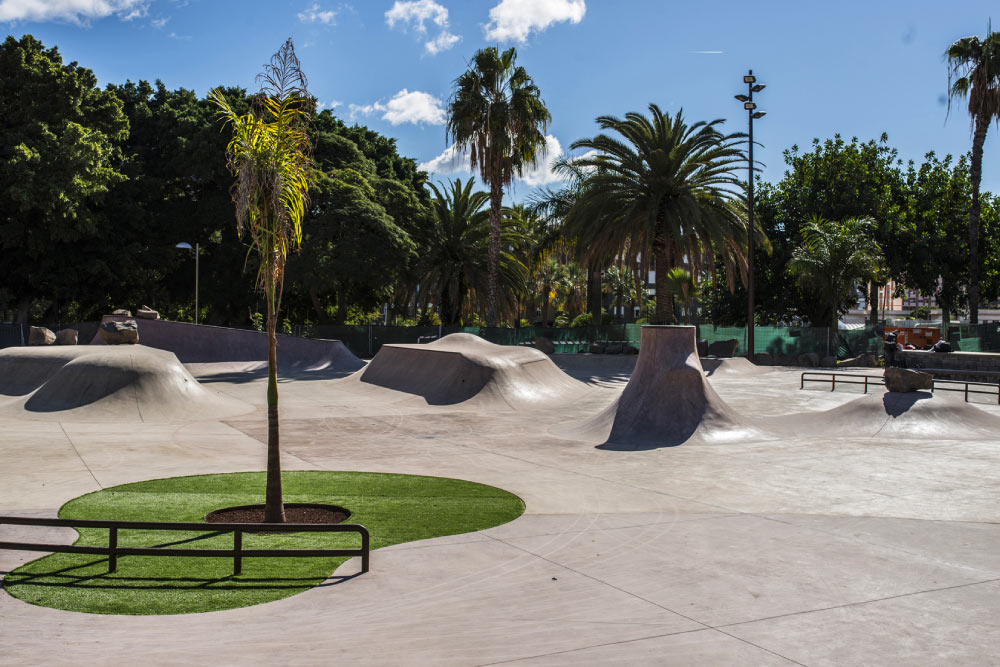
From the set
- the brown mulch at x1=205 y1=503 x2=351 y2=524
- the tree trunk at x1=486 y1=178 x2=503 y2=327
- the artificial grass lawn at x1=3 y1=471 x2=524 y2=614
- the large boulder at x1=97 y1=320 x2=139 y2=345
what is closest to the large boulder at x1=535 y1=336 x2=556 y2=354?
the tree trunk at x1=486 y1=178 x2=503 y2=327

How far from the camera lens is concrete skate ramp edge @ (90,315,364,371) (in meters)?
29.7

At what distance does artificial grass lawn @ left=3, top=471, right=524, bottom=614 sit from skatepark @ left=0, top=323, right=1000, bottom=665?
0.26 m

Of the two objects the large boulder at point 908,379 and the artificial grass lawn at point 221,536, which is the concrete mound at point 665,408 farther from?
the artificial grass lawn at point 221,536

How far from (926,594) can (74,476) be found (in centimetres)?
989

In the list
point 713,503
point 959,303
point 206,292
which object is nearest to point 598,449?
point 713,503

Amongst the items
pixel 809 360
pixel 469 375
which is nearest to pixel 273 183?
pixel 469 375

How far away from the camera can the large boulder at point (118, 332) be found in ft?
71.4

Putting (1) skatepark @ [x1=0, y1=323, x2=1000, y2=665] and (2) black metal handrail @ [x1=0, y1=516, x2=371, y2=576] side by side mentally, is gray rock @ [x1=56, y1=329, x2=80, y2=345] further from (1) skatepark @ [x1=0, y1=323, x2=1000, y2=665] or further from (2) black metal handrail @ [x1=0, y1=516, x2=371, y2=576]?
(2) black metal handrail @ [x1=0, y1=516, x2=371, y2=576]

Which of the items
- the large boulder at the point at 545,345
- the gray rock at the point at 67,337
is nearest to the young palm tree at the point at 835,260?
the large boulder at the point at 545,345

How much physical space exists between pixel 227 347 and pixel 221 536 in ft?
79.0

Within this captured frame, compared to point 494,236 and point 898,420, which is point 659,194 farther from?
point 898,420

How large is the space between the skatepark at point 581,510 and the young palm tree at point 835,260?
1869cm

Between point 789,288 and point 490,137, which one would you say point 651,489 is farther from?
point 789,288

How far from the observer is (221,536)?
760 cm
